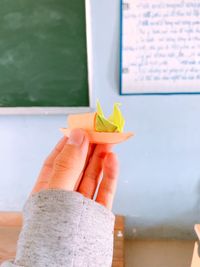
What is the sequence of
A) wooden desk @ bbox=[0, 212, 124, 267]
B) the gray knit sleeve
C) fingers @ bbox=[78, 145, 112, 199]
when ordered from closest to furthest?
the gray knit sleeve < fingers @ bbox=[78, 145, 112, 199] < wooden desk @ bbox=[0, 212, 124, 267]

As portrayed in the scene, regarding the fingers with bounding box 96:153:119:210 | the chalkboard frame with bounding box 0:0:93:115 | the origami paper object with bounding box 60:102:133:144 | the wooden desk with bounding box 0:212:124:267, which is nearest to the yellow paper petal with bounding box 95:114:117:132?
the origami paper object with bounding box 60:102:133:144

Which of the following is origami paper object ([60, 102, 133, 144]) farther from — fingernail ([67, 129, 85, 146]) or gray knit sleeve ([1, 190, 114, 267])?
gray knit sleeve ([1, 190, 114, 267])

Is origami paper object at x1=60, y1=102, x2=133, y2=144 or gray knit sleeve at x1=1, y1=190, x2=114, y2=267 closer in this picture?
gray knit sleeve at x1=1, y1=190, x2=114, y2=267

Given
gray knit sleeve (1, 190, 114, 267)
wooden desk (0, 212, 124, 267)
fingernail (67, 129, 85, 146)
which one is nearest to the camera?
gray knit sleeve (1, 190, 114, 267)

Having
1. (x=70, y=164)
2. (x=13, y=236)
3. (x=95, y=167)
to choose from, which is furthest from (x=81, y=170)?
(x=13, y=236)

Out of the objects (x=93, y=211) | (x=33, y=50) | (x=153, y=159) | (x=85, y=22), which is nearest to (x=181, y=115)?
(x=153, y=159)

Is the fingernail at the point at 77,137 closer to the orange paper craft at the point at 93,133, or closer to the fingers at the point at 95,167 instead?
the orange paper craft at the point at 93,133

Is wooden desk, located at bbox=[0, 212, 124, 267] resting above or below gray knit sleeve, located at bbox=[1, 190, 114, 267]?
below
